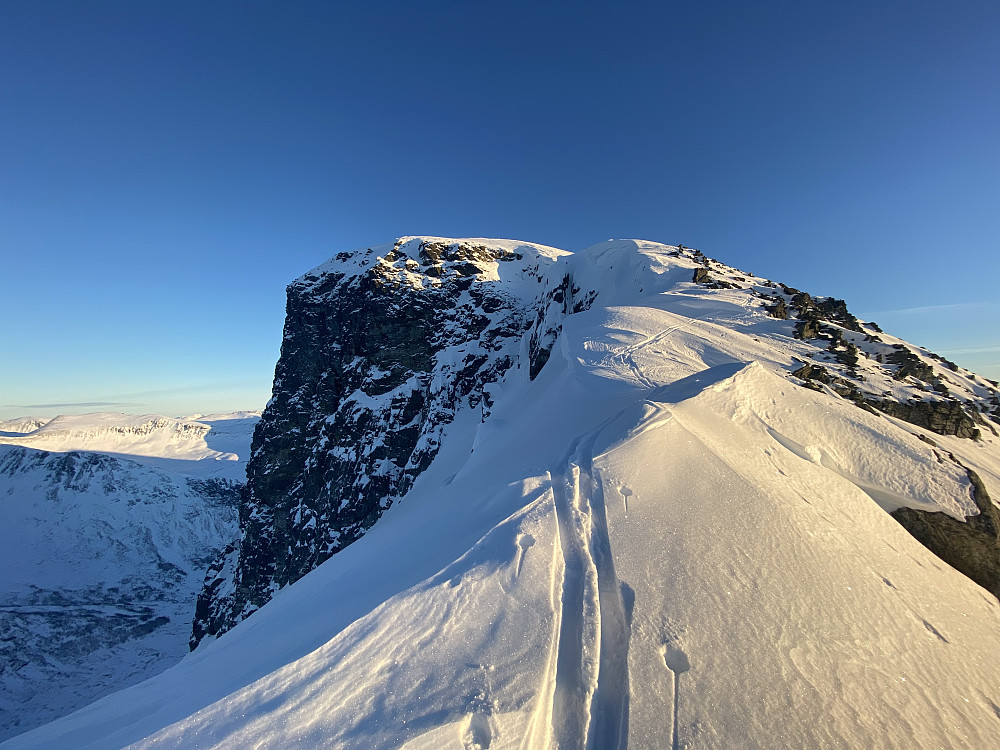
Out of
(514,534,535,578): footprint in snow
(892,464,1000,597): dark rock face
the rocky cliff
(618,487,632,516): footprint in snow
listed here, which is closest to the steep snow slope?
the rocky cliff

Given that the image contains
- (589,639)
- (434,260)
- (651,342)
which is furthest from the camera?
(434,260)

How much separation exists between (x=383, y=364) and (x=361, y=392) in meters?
4.69

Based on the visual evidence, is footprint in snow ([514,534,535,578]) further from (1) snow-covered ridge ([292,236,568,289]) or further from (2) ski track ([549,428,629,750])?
(1) snow-covered ridge ([292,236,568,289])

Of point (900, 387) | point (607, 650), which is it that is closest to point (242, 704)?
point (607, 650)

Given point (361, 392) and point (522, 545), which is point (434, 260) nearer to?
point (361, 392)

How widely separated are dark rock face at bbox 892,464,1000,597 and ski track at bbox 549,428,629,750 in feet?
21.8

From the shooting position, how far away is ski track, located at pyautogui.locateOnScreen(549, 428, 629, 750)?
3760 millimetres

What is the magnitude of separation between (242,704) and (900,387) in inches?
854

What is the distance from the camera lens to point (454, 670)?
13.1ft

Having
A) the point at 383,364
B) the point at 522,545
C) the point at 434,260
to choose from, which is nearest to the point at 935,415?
the point at 522,545

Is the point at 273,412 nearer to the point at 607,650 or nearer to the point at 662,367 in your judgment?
the point at 662,367

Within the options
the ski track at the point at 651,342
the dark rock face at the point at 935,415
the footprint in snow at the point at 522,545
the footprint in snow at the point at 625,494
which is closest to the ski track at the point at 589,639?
the footprint in snow at the point at 625,494

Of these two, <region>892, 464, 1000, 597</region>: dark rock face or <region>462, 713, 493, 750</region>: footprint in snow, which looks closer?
<region>462, 713, 493, 750</region>: footprint in snow

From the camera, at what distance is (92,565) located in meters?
121
